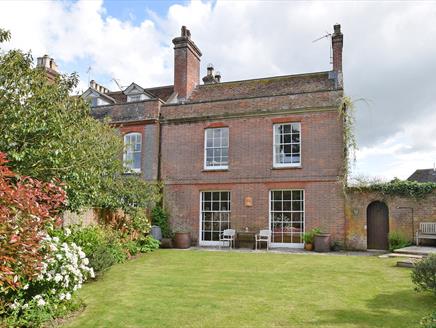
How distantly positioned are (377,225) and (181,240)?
26.2 ft

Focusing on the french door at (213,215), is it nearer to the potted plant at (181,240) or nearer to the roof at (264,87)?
the potted plant at (181,240)

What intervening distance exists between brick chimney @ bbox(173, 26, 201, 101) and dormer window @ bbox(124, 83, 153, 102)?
6.36 ft

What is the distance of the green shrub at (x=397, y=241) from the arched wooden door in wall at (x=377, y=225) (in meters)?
0.44

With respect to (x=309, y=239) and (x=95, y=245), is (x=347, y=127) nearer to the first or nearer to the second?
(x=309, y=239)

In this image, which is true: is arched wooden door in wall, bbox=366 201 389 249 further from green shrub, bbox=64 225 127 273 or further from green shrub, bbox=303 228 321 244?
green shrub, bbox=64 225 127 273

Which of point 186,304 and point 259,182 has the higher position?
point 259,182

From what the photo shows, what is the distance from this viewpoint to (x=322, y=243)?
1443cm

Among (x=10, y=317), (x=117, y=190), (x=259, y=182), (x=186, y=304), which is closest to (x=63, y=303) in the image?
(x=10, y=317)

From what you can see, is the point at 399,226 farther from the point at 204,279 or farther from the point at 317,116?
the point at 204,279

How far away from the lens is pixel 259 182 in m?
16.2

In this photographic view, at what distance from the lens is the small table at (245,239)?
51.8ft

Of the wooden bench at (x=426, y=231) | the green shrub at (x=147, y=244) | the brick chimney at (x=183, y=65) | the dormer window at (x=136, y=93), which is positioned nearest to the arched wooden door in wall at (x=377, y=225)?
the wooden bench at (x=426, y=231)

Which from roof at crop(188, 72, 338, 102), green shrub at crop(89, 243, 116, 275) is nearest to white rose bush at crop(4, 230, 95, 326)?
green shrub at crop(89, 243, 116, 275)

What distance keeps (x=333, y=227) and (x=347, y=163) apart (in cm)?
261
